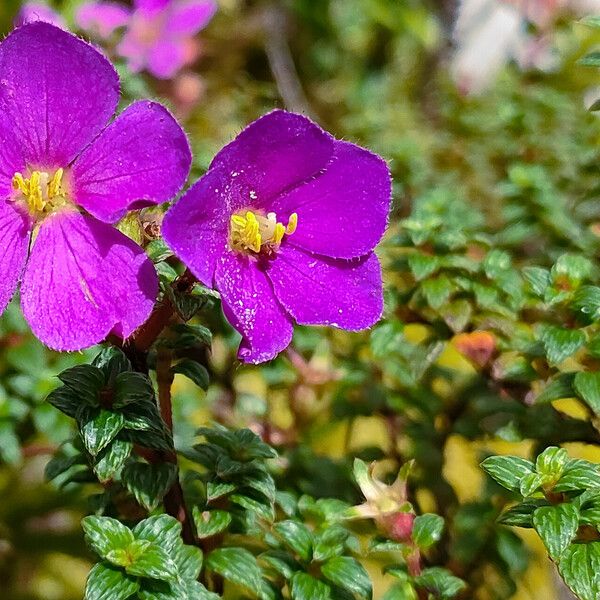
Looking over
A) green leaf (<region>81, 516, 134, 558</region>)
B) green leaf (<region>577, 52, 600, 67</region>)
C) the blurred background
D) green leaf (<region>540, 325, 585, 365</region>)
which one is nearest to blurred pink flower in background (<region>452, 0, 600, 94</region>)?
the blurred background

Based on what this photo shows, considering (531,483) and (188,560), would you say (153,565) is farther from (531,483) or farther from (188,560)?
(531,483)

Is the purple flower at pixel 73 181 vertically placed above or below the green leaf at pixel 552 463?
above

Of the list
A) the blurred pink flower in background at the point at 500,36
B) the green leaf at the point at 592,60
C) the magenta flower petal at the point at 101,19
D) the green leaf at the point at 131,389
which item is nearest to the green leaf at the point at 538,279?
the green leaf at the point at 592,60

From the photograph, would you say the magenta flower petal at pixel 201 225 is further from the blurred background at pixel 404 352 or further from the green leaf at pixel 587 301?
the green leaf at pixel 587 301

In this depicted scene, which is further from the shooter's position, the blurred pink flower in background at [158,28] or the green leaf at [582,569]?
the blurred pink flower in background at [158,28]

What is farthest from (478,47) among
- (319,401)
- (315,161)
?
(315,161)
